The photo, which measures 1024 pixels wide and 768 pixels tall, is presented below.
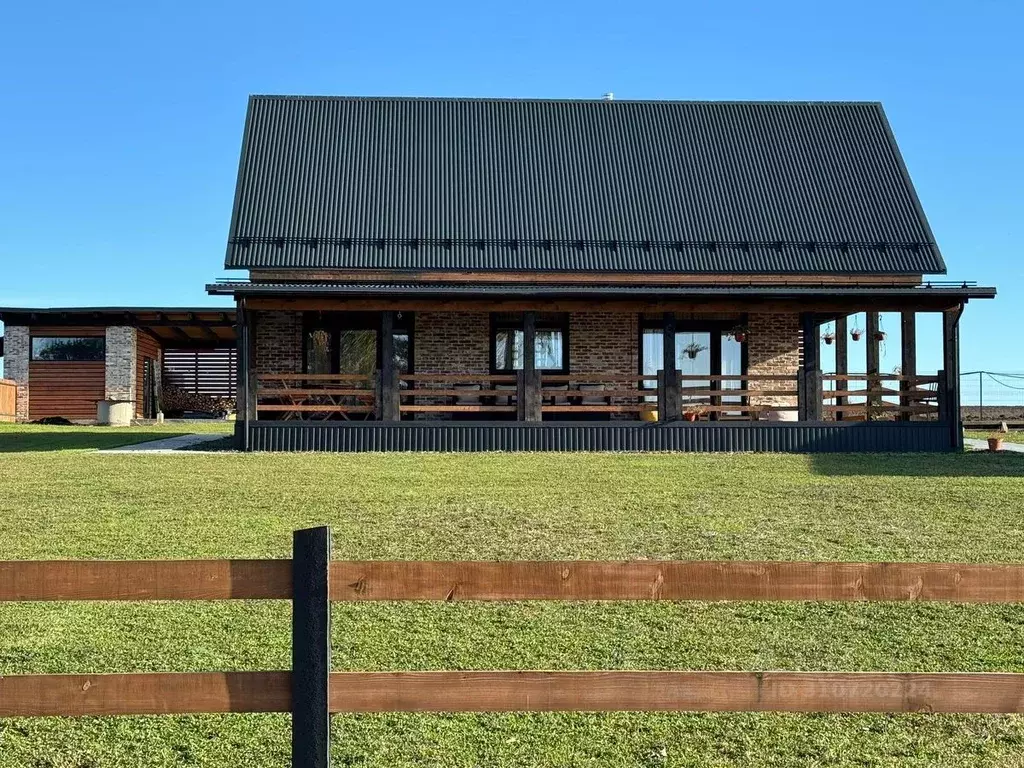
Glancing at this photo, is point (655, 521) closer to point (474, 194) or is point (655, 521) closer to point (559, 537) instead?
point (559, 537)

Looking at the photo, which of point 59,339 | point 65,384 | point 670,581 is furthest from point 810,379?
point 59,339

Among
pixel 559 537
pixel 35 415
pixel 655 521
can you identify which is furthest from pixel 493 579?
pixel 35 415

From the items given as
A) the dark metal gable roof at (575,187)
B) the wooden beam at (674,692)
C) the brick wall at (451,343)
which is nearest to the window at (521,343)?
the brick wall at (451,343)

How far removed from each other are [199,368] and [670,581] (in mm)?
31930

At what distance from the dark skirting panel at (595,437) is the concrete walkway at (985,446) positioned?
1.15m

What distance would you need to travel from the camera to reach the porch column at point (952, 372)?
58.5 ft

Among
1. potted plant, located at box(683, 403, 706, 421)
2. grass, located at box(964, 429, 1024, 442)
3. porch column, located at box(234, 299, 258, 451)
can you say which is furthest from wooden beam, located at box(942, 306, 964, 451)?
porch column, located at box(234, 299, 258, 451)

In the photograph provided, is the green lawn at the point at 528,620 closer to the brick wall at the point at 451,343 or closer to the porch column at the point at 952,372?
the porch column at the point at 952,372

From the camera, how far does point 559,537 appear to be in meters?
8.81

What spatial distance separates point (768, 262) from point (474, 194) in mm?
5973

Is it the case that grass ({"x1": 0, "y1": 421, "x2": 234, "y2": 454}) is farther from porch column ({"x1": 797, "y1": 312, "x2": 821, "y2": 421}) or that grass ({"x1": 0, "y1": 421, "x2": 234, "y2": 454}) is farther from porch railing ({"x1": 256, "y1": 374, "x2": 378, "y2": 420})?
porch column ({"x1": 797, "y1": 312, "x2": 821, "y2": 421})

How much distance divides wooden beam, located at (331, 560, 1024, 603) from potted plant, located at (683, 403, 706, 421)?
14.3m

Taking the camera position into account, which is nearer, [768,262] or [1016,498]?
[1016,498]

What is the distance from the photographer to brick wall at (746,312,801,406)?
19938mm
